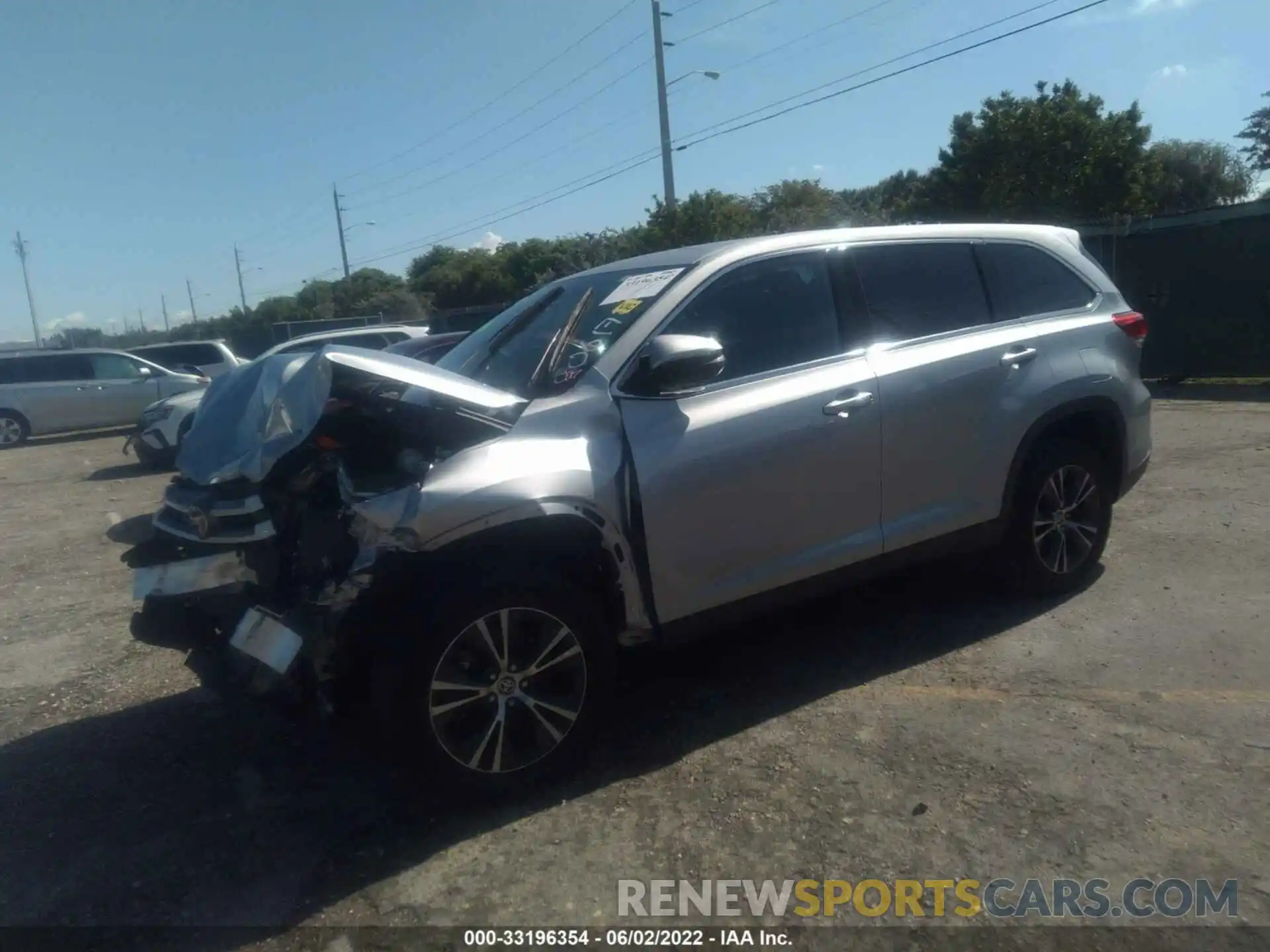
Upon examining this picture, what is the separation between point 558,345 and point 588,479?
0.79 m

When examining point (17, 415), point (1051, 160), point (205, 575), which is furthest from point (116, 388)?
point (1051, 160)

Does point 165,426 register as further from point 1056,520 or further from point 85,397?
point 1056,520

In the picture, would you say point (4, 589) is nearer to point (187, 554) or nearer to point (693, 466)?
point (187, 554)

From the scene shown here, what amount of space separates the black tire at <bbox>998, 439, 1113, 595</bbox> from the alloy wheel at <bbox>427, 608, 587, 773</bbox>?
2.51 meters

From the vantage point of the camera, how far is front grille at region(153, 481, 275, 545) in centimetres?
353

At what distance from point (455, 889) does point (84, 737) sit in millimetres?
2338

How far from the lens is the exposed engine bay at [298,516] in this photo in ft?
11.0

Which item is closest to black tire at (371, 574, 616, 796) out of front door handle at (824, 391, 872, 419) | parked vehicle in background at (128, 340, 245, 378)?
front door handle at (824, 391, 872, 419)

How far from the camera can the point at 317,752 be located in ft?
13.4

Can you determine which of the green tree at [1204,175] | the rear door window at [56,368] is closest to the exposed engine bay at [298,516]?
the rear door window at [56,368]

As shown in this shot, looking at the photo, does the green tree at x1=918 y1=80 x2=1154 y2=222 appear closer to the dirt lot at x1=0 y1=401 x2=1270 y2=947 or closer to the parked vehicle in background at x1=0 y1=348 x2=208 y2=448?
the parked vehicle in background at x1=0 y1=348 x2=208 y2=448

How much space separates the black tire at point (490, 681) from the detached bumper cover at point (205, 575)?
0.61 m

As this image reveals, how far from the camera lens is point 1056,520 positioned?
5016mm

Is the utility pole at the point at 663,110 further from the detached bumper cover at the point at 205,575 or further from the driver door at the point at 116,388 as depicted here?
the detached bumper cover at the point at 205,575
